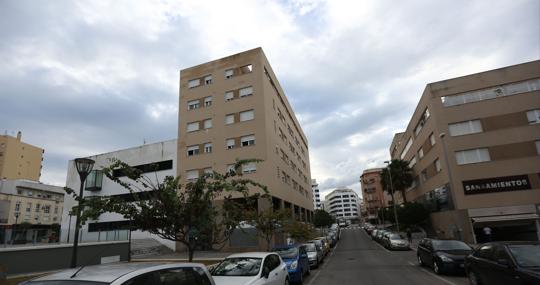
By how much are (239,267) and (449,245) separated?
10.5 m

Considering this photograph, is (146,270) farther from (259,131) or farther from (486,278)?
(259,131)

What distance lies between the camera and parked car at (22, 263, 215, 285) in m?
3.49

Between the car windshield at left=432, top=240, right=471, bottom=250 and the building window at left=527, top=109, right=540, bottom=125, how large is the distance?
24.3 m

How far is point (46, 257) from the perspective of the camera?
57.0ft

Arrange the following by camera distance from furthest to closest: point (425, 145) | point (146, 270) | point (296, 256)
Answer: point (425, 145) < point (296, 256) < point (146, 270)

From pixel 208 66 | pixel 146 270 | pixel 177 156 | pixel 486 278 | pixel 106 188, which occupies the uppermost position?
pixel 208 66

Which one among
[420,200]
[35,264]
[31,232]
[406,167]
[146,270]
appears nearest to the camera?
[146,270]

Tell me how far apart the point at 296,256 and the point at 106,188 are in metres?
36.4

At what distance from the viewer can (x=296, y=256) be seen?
13898 mm

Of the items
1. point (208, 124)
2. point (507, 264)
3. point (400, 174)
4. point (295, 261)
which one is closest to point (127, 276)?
point (507, 264)

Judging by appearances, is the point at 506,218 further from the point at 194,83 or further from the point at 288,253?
the point at 194,83

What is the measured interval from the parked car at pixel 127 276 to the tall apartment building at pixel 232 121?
2857 cm

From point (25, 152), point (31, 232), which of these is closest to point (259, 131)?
point (31, 232)

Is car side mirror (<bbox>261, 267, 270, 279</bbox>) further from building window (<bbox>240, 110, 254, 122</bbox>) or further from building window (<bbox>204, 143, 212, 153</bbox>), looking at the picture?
building window (<bbox>204, 143, 212, 153</bbox>)
